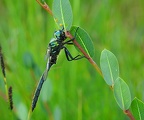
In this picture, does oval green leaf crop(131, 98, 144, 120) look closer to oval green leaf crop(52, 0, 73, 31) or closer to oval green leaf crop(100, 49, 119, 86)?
oval green leaf crop(100, 49, 119, 86)

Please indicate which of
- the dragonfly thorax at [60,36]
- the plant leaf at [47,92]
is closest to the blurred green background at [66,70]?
the plant leaf at [47,92]

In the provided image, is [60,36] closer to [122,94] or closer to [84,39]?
[84,39]

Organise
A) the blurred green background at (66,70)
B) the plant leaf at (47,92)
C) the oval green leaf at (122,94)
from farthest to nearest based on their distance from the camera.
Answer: the blurred green background at (66,70) < the plant leaf at (47,92) < the oval green leaf at (122,94)

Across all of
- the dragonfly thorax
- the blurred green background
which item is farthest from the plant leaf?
the dragonfly thorax

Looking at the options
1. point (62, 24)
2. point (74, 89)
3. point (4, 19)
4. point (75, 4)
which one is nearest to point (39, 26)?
point (75, 4)

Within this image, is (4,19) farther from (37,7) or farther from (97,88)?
(97,88)

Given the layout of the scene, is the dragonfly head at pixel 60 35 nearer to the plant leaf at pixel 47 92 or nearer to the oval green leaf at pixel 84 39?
the oval green leaf at pixel 84 39
